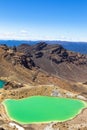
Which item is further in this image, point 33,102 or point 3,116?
point 33,102

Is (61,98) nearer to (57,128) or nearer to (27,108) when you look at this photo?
(27,108)

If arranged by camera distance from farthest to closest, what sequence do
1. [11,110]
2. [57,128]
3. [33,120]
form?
[11,110] < [33,120] < [57,128]

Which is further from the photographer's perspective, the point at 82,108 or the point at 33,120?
the point at 82,108

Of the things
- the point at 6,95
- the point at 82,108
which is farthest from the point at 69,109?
the point at 6,95

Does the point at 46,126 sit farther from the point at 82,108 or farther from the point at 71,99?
the point at 71,99

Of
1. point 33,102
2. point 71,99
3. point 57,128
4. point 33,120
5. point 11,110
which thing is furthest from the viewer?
point 71,99

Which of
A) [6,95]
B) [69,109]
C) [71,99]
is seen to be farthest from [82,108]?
[6,95]
